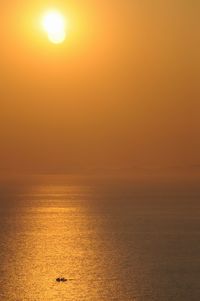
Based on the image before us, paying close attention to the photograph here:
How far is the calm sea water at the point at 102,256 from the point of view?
4903 cm

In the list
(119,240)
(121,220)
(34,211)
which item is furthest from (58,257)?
(34,211)

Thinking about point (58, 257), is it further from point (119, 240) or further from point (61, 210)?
point (61, 210)

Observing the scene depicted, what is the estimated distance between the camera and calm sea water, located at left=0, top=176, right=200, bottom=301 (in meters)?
49.0

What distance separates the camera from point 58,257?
6562cm

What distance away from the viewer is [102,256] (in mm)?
66250

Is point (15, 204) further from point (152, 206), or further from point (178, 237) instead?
point (178, 237)

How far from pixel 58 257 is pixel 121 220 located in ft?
131

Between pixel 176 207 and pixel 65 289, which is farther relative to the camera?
pixel 176 207

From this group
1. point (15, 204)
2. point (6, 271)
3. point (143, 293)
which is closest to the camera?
point (143, 293)

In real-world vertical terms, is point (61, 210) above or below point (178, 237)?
above

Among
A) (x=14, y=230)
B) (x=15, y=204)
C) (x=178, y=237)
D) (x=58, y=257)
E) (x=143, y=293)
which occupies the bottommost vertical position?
(x=143, y=293)

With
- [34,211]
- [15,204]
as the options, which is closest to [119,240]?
[34,211]

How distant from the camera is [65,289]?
50.0 metres

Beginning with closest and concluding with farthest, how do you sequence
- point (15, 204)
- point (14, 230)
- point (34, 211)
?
point (14, 230) → point (34, 211) → point (15, 204)
